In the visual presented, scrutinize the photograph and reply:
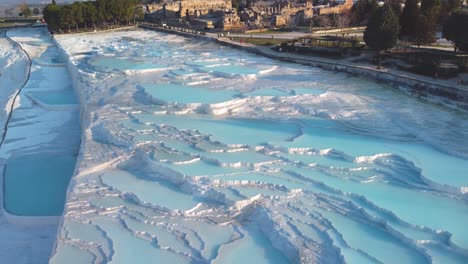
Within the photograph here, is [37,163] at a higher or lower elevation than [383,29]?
lower

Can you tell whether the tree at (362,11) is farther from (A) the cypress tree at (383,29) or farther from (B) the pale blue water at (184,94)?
(B) the pale blue water at (184,94)

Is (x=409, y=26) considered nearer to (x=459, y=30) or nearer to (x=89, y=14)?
(x=459, y=30)

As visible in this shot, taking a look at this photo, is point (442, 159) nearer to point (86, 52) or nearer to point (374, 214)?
point (374, 214)

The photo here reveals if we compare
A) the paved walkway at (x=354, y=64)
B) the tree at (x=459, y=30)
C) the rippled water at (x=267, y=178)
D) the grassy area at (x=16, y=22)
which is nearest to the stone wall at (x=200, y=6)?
the paved walkway at (x=354, y=64)

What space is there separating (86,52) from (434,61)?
16572 millimetres

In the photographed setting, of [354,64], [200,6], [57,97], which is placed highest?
[200,6]

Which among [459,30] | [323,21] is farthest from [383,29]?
[323,21]

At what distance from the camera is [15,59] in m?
23.5

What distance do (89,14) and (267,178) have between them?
29579mm

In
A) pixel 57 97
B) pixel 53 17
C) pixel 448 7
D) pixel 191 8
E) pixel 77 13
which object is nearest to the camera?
pixel 57 97

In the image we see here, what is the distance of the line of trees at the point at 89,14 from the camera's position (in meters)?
32.1

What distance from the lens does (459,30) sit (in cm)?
1512

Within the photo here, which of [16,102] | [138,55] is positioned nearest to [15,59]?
[138,55]

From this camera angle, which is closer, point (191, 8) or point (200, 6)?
point (191, 8)
